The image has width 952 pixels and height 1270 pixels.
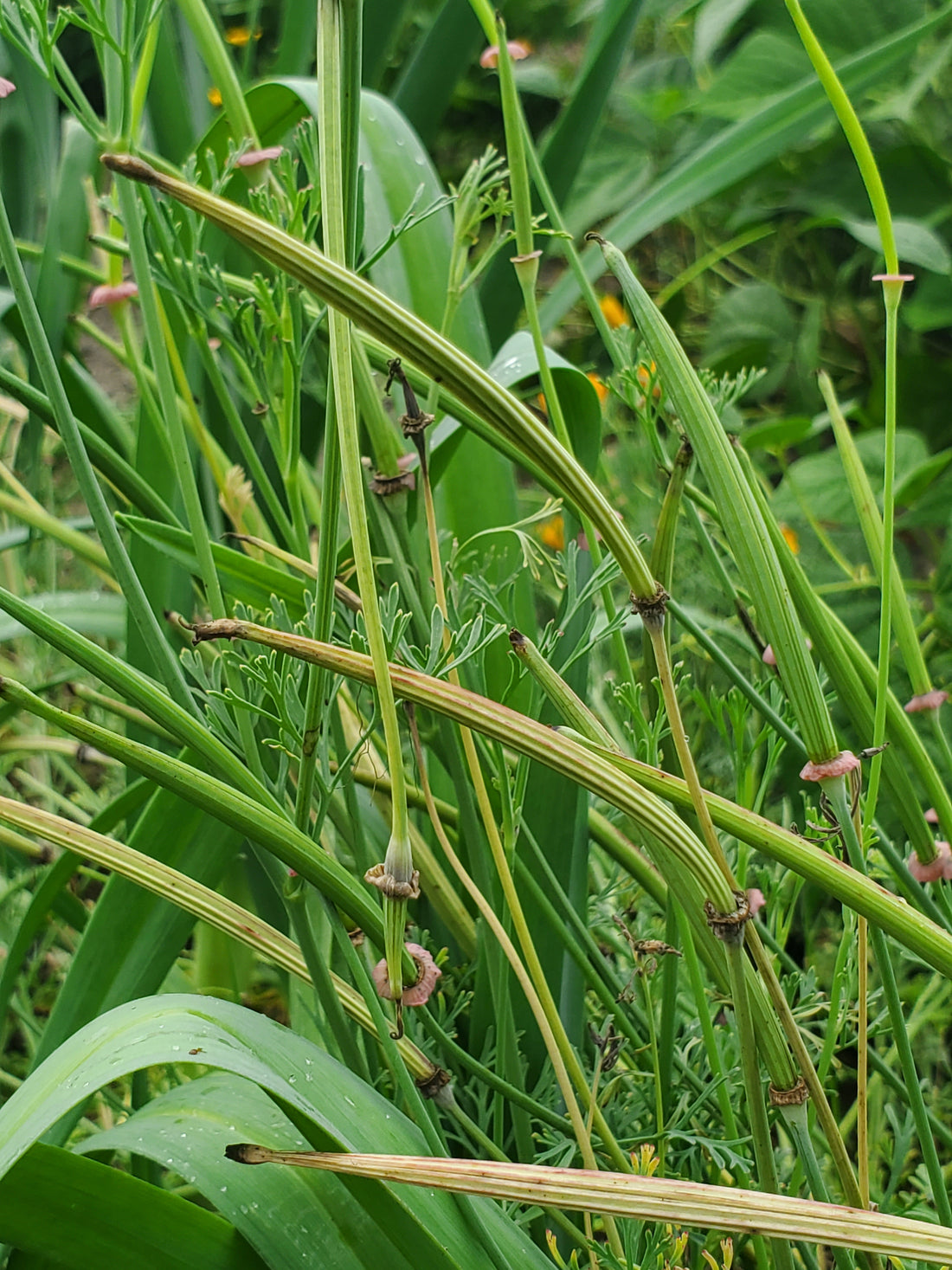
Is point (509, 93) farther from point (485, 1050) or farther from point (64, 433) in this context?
point (485, 1050)

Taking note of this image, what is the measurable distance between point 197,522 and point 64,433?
0.18 ft

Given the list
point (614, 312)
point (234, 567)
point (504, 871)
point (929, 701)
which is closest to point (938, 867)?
point (929, 701)

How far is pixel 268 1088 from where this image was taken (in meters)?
0.26

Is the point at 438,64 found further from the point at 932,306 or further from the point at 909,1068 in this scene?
the point at 909,1068

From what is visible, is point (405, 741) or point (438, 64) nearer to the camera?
point (405, 741)

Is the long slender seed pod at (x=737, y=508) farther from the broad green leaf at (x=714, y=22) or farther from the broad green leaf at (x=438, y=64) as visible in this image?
the broad green leaf at (x=714, y=22)

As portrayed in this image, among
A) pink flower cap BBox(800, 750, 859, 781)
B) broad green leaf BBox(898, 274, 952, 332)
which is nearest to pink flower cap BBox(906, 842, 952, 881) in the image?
pink flower cap BBox(800, 750, 859, 781)

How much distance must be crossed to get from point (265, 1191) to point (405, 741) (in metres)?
0.23

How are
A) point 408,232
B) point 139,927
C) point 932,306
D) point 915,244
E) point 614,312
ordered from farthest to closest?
point 614,312 → point 932,306 → point 915,244 → point 408,232 → point 139,927

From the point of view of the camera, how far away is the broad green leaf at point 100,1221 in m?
0.29

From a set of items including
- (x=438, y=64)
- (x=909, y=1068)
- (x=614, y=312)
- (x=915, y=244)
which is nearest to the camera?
(x=909, y=1068)

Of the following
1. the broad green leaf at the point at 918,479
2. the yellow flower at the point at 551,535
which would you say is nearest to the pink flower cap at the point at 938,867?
the broad green leaf at the point at 918,479

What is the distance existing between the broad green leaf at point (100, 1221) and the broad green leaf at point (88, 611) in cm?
36

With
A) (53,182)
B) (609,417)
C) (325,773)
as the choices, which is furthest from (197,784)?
(609,417)
